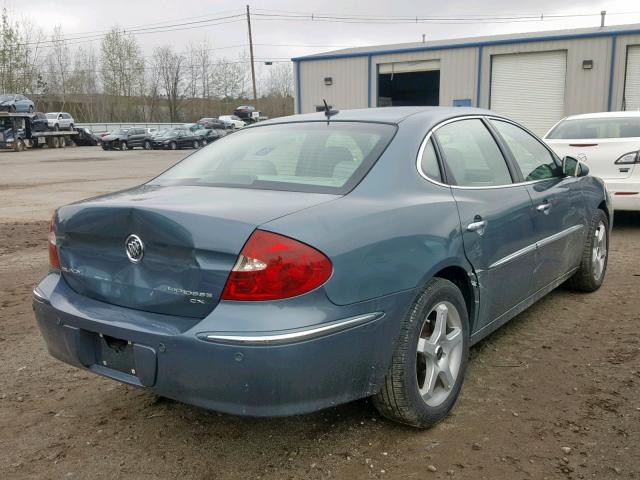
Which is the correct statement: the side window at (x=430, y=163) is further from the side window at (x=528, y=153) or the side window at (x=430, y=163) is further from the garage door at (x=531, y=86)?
the garage door at (x=531, y=86)

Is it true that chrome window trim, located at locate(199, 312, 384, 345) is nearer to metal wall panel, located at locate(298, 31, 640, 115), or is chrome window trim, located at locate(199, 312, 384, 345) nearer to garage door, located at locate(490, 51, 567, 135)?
garage door, located at locate(490, 51, 567, 135)

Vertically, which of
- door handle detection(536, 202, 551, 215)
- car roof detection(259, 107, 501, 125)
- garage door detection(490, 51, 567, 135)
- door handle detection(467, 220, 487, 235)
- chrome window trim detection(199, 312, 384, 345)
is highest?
garage door detection(490, 51, 567, 135)

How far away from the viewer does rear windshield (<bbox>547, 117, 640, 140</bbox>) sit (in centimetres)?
805

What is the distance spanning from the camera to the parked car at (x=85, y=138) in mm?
47188

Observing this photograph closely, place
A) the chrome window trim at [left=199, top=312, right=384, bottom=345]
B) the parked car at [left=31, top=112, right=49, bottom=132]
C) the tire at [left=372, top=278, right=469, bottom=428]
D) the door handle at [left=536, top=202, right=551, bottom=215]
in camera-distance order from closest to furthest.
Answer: the chrome window trim at [left=199, top=312, right=384, bottom=345] < the tire at [left=372, top=278, right=469, bottom=428] < the door handle at [left=536, top=202, right=551, bottom=215] < the parked car at [left=31, top=112, right=49, bottom=132]

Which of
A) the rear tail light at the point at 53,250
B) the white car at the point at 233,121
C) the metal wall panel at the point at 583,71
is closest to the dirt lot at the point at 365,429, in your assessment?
the rear tail light at the point at 53,250

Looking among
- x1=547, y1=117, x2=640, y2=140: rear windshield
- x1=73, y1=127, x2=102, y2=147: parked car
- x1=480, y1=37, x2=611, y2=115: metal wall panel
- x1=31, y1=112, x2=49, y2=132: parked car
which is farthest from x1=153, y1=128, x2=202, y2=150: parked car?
x1=547, y1=117, x2=640, y2=140: rear windshield

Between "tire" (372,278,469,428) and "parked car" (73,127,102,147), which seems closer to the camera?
"tire" (372,278,469,428)

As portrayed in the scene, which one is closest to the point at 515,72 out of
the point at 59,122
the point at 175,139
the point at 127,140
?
the point at 175,139

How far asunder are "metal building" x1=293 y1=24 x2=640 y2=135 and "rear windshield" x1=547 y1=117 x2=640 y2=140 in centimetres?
1481

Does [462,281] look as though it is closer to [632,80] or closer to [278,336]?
[278,336]

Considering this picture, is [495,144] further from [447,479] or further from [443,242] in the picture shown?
[447,479]

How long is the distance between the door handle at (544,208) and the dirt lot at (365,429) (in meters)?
0.88

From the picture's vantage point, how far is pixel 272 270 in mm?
2256
